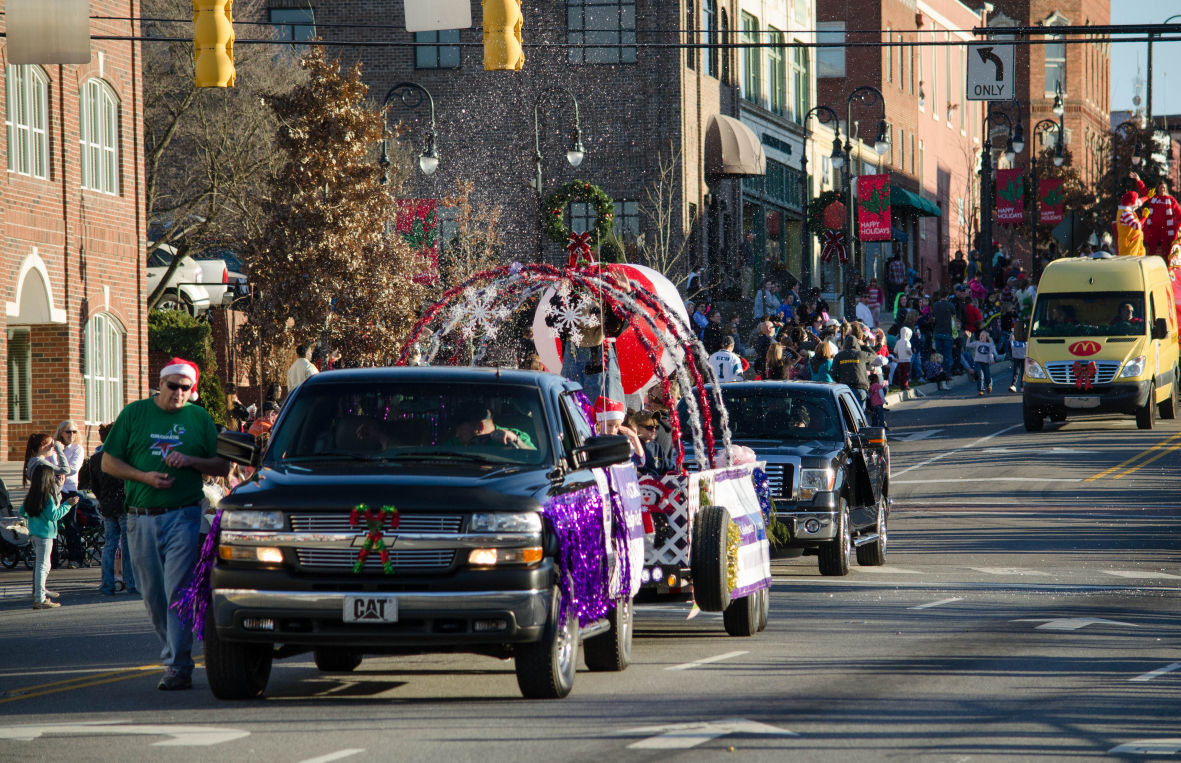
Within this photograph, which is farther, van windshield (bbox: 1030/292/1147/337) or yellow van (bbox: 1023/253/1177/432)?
van windshield (bbox: 1030/292/1147/337)

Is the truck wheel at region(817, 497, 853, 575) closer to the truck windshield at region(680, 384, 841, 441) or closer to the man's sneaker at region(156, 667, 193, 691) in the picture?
the truck windshield at region(680, 384, 841, 441)

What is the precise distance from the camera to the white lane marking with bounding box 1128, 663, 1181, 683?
1147cm

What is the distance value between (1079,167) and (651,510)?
102 m

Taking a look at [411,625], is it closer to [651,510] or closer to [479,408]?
[479,408]

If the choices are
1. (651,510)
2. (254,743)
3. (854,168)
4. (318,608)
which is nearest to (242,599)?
(318,608)

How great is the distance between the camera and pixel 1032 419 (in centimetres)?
3450

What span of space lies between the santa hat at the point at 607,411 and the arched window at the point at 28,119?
16.0 m

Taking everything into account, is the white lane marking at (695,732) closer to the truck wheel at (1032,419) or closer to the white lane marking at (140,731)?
the white lane marking at (140,731)

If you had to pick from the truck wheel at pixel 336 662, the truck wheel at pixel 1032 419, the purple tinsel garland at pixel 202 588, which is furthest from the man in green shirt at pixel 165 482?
the truck wheel at pixel 1032 419

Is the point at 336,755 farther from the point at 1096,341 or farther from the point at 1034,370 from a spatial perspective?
the point at 1096,341

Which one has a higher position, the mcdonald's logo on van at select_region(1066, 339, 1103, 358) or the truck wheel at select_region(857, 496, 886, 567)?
the mcdonald's logo on van at select_region(1066, 339, 1103, 358)

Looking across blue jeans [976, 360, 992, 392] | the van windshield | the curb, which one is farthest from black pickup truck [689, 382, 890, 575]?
blue jeans [976, 360, 992, 392]

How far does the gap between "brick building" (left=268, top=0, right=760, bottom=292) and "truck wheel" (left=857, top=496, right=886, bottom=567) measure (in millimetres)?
28898

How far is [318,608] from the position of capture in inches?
384
